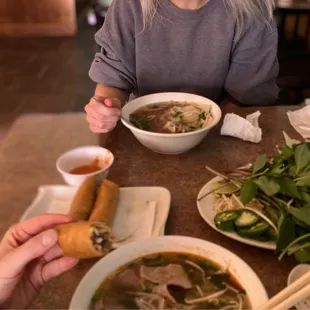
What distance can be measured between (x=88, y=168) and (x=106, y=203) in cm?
35

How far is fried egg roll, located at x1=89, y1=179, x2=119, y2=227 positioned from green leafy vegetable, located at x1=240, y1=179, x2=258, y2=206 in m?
0.25

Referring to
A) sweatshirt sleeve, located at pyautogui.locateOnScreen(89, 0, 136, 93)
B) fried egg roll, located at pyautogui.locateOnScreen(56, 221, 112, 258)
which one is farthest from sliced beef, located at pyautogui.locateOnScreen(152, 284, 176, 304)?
sweatshirt sleeve, located at pyautogui.locateOnScreen(89, 0, 136, 93)

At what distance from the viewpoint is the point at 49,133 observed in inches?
95.0

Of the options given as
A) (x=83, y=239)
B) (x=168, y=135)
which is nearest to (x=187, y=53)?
(x=168, y=135)

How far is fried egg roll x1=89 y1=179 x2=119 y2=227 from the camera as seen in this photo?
0.89 meters

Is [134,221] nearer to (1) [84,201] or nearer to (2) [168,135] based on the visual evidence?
(1) [84,201]

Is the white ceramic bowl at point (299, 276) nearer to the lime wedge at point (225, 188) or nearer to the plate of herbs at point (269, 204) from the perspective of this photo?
the plate of herbs at point (269, 204)

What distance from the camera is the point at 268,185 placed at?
2.80 ft

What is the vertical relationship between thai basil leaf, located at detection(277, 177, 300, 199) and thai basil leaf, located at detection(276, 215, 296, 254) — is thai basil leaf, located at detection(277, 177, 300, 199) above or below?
above

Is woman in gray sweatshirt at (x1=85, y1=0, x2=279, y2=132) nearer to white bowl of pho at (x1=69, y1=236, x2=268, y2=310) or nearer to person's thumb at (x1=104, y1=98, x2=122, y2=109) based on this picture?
person's thumb at (x1=104, y1=98, x2=122, y2=109)

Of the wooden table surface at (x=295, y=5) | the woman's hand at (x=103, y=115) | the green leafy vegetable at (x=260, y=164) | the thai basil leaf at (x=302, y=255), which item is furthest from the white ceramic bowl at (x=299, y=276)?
the wooden table surface at (x=295, y=5)

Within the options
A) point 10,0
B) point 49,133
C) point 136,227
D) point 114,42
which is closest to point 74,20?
point 10,0

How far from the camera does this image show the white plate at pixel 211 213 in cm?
81

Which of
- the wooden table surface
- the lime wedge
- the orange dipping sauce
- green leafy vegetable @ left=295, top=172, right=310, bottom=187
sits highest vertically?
green leafy vegetable @ left=295, top=172, right=310, bottom=187
